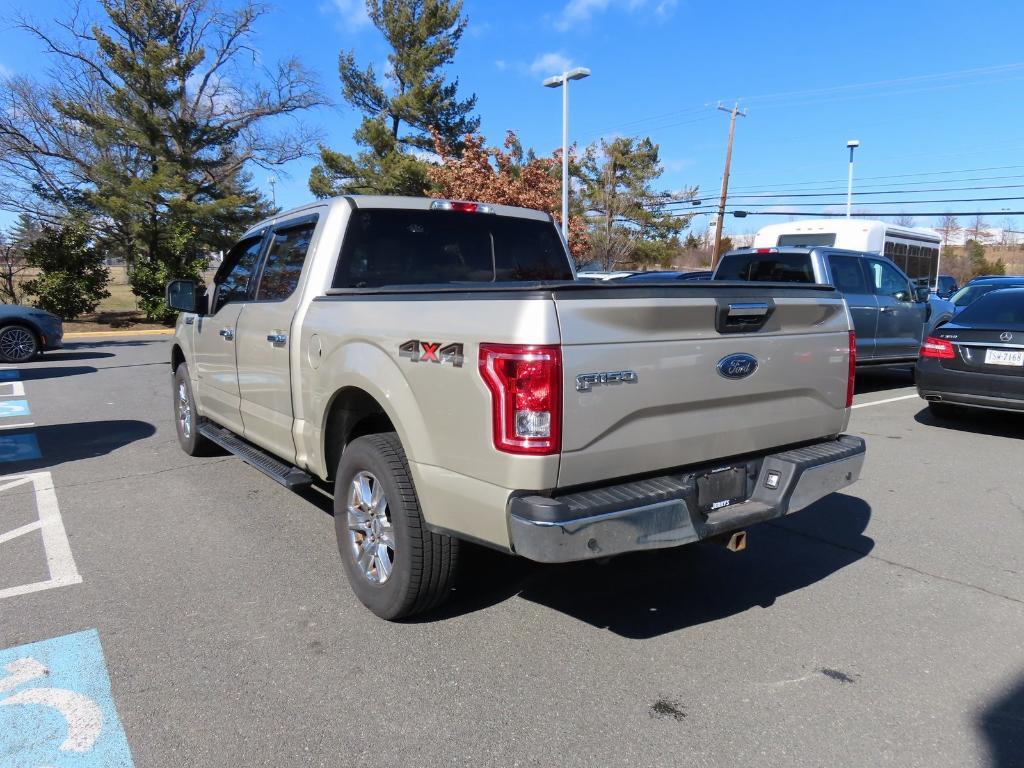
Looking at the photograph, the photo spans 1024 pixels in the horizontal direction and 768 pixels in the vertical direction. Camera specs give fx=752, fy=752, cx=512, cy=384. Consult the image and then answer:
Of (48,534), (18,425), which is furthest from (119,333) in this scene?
(48,534)

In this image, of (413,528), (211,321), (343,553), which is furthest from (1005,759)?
(211,321)

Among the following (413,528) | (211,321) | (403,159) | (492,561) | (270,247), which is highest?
(403,159)

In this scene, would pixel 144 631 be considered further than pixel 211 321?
No

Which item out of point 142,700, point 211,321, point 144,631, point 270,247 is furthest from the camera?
point 211,321

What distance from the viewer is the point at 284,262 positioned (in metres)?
4.74

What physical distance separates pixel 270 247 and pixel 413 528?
2.62 meters

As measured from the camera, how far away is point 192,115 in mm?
25438

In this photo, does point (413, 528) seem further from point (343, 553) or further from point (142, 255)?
point (142, 255)

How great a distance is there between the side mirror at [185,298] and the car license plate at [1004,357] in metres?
7.47

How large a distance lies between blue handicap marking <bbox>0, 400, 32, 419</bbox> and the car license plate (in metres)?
10.8

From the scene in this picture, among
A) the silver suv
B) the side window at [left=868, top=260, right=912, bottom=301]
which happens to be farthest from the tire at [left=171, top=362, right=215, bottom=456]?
the side window at [left=868, top=260, right=912, bottom=301]

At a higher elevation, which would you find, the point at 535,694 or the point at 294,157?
the point at 294,157

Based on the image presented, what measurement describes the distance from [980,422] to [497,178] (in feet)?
69.8

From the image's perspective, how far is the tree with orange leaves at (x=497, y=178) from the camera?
27312mm
